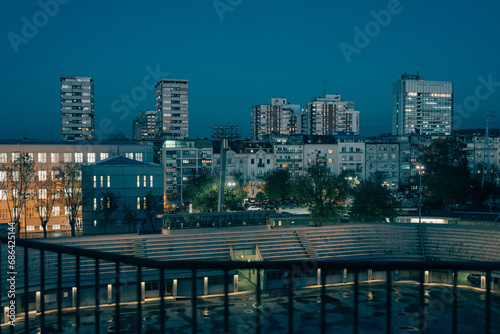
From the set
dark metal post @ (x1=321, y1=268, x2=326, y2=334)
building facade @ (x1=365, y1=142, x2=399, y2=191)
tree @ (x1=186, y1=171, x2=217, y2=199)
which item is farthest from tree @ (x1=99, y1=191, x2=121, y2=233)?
building facade @ (x1=365, y1=142, x2=399, y2=191)

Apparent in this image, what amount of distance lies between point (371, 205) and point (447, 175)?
44.2ft

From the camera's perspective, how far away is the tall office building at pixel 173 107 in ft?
259

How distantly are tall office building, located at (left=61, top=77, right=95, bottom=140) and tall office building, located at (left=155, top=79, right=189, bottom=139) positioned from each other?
1299 centimetres

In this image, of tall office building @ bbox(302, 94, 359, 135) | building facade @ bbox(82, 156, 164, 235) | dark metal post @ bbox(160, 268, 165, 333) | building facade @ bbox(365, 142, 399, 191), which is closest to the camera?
dark metal post @ bbox(160, 268, 165, 333)

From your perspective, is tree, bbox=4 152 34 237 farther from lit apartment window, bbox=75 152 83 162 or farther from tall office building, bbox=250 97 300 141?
tall office building, bbox=250 97 300 141

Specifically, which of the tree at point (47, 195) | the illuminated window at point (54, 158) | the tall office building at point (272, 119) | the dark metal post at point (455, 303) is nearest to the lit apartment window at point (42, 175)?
the illuminated window at point (54, 158)

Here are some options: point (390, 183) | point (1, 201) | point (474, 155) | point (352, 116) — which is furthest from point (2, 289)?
point (352, 116)

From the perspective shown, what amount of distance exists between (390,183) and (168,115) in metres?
43.4

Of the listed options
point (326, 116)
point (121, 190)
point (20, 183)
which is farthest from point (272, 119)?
point (20, 183)

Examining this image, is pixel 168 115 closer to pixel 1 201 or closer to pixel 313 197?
pixel 1 201

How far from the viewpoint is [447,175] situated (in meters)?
35.2

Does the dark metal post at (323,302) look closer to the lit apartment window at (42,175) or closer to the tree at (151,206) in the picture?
the tree at (151,206)

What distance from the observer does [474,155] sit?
2387 inches

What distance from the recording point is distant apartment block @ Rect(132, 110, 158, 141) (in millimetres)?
136000
